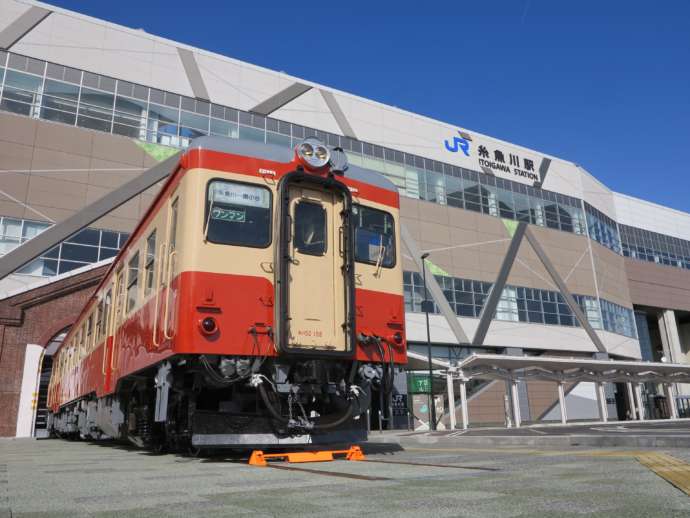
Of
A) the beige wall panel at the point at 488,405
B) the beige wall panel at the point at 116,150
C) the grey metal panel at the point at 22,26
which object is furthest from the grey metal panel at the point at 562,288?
the grey metal panel at the point at 22,26

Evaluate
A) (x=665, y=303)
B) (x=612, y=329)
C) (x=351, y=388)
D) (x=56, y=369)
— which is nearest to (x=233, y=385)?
(x=351, y=388)

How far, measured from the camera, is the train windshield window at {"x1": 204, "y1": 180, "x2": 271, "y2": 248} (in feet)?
21.7

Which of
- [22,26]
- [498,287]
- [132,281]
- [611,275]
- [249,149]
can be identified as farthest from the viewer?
[611,275]

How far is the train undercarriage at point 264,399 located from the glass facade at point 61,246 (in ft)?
67.4

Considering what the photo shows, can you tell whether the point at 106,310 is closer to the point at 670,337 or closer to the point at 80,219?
the point at 80,219

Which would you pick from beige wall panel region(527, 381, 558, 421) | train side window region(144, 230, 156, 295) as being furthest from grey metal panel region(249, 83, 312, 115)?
train side window region(144, 230, 156, 295)

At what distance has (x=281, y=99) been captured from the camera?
3269 centimetres

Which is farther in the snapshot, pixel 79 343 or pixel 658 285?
pixel 658 285

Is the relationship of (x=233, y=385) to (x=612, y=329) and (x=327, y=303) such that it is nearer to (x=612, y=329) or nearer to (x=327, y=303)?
(x=327, y=303)

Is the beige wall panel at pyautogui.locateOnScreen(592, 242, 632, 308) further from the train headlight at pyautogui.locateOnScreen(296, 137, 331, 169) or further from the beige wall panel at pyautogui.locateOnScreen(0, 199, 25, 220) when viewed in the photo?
the train headlight at pyautogui.locateOnScreen(296, 137, 331, 169)

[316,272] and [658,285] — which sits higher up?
[658,285]

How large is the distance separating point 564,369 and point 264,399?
21.7 meters

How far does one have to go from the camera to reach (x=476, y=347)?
113 feet

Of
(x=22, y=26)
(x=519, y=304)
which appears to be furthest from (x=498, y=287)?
(x=22, y=26)
